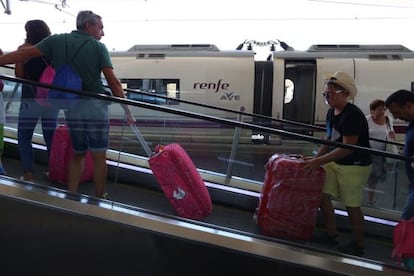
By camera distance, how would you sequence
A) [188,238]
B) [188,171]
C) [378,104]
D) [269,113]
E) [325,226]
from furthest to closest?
1. [269,113]
2. [378,104]
3. [188,171]
4. [325,226]
5. [188,238]

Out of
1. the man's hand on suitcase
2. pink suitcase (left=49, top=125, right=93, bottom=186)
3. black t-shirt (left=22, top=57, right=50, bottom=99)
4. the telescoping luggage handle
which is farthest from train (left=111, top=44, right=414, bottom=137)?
the man's hand on suitcase

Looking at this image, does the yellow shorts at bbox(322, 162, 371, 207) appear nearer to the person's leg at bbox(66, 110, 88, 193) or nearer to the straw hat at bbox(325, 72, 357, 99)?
the straw hat at bbox(325, 72, 357, 99)

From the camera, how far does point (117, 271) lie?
3.42 meters

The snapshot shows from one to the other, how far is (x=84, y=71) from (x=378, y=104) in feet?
12.0

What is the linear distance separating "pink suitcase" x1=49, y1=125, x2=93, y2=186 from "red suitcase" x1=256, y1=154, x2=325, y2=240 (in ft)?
4.79

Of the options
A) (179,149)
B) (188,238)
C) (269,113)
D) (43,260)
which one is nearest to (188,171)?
(179,149)

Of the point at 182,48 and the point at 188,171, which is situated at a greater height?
the point at 182,48

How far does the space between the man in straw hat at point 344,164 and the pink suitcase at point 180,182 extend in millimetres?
1031

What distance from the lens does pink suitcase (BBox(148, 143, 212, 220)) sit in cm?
429

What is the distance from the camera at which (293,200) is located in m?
3.86

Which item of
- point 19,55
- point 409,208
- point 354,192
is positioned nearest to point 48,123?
Answer: point 19,55

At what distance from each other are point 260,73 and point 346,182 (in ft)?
25.4

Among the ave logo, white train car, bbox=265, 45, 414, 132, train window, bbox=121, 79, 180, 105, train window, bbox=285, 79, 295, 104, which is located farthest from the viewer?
train window, bbox=285, 79, 295, 104

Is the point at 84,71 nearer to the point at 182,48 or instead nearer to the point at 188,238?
the point at 188,238
